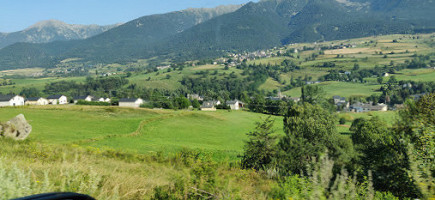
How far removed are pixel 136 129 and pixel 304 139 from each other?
23.5 m

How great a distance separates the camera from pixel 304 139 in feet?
91.7

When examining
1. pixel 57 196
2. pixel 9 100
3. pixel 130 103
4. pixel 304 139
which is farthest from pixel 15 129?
pixel 130 103

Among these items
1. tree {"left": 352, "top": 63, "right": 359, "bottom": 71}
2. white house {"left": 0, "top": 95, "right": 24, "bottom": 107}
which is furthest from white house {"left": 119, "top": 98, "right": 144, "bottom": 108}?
tree {"left": 352, "top": 63, "right": 359, "bottom": 71}

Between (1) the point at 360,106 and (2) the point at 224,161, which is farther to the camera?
(1) the point at 360,106

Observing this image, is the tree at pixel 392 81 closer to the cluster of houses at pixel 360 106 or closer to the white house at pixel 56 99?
the cluster of houses at pixel 360 106

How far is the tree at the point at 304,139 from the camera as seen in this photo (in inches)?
940

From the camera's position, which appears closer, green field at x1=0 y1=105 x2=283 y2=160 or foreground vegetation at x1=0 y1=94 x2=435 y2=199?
foreground vegetation at x1=0 y1=94 x2=435 y2=199

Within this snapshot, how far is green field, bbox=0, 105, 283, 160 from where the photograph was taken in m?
32.1

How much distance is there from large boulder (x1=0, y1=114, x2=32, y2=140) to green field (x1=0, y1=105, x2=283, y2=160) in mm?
8542

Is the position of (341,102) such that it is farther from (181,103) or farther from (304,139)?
(304,139)

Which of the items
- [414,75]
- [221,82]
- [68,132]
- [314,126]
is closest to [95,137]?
[68,132]

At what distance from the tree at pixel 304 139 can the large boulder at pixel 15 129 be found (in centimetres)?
1736


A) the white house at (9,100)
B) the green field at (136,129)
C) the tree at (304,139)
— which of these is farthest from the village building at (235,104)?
the white house at (9,100)

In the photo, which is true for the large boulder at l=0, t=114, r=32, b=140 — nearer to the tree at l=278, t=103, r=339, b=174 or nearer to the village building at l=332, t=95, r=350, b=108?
the tree at l=278, t=103, r=339, b=174
